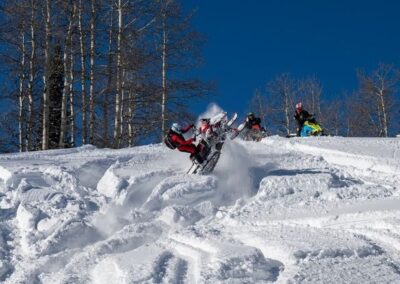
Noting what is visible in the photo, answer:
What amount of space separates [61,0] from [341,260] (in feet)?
44.2

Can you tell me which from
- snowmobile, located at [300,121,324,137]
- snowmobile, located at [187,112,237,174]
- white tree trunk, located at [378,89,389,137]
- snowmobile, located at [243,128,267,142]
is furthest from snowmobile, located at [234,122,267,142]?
white tree trunk, located at [378,89,389,137]

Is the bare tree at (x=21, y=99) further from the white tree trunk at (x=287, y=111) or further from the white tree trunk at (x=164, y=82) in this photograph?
the white tree trunk at (x=287, y=111)

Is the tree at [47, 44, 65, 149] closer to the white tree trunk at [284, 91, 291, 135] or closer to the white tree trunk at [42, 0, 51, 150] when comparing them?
the white tree trunk at [42, 0, 51, 150]

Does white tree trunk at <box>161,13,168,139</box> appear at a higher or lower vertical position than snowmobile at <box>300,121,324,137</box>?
higher

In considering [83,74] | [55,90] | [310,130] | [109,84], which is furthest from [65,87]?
[310,130]

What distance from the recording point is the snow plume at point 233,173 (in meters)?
8.63

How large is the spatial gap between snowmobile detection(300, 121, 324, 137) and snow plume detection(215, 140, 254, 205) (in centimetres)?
606

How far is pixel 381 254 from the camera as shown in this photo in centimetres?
554

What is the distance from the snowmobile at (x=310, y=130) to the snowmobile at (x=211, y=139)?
6.08m

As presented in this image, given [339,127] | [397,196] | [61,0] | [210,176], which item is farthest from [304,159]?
[339,127]

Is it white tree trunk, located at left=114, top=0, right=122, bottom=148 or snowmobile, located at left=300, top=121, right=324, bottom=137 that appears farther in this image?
white tree trunk, located at left=114, top=0, right=122, bottom=148

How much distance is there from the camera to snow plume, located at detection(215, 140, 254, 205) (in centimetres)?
863

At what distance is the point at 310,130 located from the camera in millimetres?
16688

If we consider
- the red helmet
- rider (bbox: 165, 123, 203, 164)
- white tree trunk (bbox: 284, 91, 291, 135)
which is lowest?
white tree trunk (bbox: 284, 91, 291, 135)
